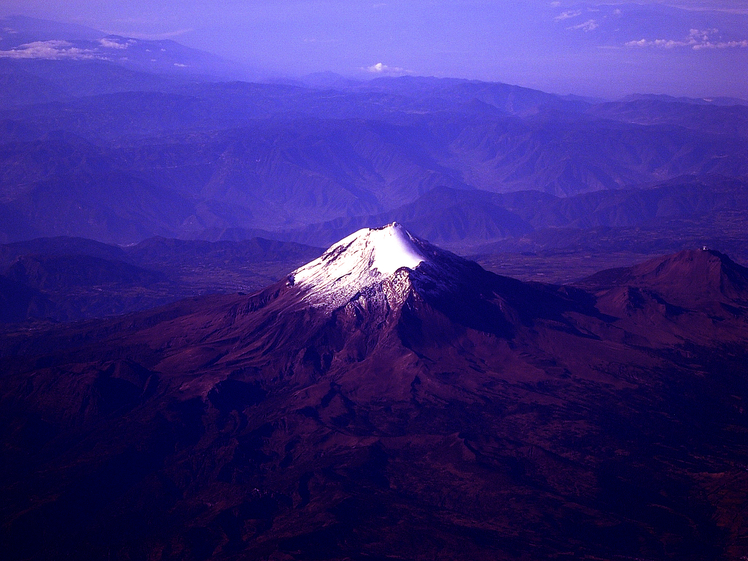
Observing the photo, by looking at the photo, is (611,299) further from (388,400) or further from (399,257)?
(388,400)

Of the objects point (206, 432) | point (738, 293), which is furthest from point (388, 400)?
point (738, 293)

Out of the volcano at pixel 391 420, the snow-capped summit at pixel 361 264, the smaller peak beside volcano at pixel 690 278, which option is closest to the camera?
the volcano at pixel 391 420

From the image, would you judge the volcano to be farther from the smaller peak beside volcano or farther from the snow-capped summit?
the smaller peak beside volcano

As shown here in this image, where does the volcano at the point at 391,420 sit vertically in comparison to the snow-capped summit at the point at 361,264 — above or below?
below

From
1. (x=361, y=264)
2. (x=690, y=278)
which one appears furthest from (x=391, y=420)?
(x=690, y=278)

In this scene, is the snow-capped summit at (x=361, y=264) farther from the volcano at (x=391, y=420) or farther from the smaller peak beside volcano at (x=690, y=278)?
the smaller peak beside volcano at (x=690, y=278)

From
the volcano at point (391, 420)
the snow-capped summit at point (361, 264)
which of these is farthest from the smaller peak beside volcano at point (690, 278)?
the snow-capped summit at point (361, 264)

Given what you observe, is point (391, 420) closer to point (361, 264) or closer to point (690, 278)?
point (361, 264)
